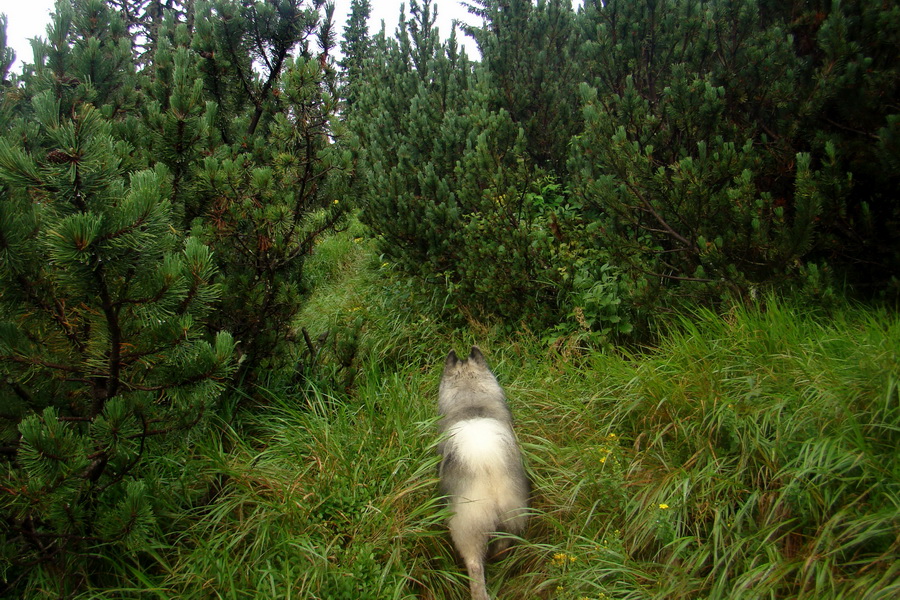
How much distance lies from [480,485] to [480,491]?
27 millimetres

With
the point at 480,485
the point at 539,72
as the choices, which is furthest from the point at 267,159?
the point at 539,72

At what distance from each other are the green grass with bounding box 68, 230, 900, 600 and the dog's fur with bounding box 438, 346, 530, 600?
0.38 ft

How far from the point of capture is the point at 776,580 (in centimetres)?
200

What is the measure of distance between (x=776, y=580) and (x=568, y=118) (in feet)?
15.4

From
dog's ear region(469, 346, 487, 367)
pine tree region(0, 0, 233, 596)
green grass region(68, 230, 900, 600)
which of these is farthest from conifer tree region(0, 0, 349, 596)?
dog's ear region(469, 346, 487, 367)

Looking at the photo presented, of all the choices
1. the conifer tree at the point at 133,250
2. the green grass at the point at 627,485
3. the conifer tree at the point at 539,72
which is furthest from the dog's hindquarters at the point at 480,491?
the conifer tree at the point at 539,72

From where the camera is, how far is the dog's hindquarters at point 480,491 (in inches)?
102

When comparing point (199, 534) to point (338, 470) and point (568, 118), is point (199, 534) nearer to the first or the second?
point (338, 470)

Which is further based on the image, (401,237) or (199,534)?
(401,237)

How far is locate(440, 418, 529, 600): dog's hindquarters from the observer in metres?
2.60

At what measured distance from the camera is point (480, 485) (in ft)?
8.77

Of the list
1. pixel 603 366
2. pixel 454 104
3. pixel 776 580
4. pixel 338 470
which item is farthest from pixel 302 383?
pixel 454 104

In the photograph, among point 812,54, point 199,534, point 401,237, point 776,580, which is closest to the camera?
point 776,580

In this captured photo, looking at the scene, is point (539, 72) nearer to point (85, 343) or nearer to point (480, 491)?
point (480, 491)
